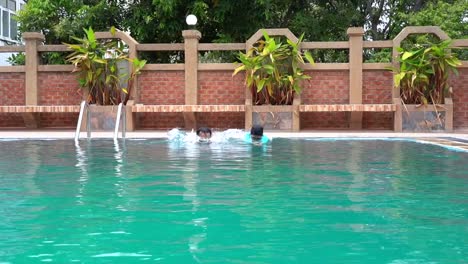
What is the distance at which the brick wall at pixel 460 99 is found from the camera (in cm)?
1652

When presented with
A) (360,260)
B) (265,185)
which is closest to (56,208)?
(265,185)

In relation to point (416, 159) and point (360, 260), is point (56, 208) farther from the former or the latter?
point (416, 159)

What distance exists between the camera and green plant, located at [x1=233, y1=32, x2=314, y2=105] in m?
16.2

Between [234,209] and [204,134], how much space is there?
7.44 metres

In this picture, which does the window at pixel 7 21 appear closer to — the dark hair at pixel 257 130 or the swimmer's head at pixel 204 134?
the swimmer's head at pixel 204 134

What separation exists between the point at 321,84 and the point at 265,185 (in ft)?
35.8

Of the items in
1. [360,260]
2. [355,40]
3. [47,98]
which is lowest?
[360,260]

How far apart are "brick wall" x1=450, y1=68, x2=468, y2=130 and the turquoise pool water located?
790cm

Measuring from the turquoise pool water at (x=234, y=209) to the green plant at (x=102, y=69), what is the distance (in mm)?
7810

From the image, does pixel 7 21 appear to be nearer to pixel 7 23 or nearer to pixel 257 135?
pixel 7 23

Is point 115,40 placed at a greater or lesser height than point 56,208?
greater

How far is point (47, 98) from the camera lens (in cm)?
1780

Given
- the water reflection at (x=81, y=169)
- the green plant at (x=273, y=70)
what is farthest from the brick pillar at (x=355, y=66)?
the water reflection at (x=81, y=169)

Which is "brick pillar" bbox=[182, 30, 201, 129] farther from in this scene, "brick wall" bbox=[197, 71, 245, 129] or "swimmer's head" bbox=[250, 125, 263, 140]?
"swimmer's head" bbox=[250, 125, 263, 140]
